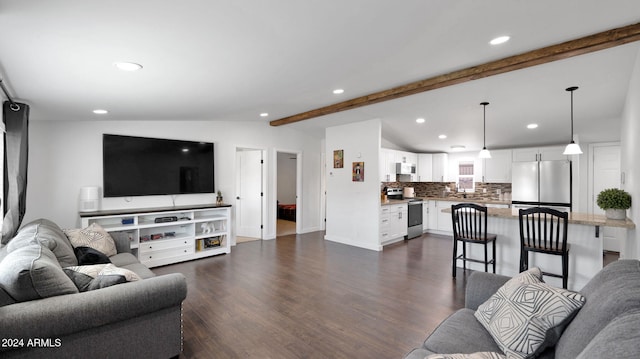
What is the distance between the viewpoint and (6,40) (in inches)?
69.4

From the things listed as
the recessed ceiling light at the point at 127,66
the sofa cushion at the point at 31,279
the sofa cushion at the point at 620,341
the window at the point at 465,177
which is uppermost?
the recessed ceiling light at the point at 127,66

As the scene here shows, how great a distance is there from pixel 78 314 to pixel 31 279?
1.09 feet

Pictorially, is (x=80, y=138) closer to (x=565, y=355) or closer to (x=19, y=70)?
(x=19, y=70)

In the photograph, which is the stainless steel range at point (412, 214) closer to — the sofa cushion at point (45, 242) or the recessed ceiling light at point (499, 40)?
the recessed ceiling light at point (499, 40)

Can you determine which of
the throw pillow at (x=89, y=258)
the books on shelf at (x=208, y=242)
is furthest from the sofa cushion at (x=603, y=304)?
the books on shelf at (x=208, y=242)

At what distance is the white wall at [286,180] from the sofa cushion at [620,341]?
973 cm

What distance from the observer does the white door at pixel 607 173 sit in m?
5.60

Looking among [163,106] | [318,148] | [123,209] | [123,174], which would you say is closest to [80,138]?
[123,174]

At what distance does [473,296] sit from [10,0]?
10.1ft

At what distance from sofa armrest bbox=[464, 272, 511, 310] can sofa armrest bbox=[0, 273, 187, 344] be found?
208cm

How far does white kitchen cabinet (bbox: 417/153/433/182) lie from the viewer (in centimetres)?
779

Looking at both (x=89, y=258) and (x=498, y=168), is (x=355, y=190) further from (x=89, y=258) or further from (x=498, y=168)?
(x=89, y=258)

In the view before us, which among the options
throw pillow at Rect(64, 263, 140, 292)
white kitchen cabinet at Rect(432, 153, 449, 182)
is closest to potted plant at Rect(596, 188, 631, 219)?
white kitchen cabinet at Rect(432, 153, 449, 182)

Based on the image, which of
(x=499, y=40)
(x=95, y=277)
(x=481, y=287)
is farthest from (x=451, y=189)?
(x=95, y=277)
